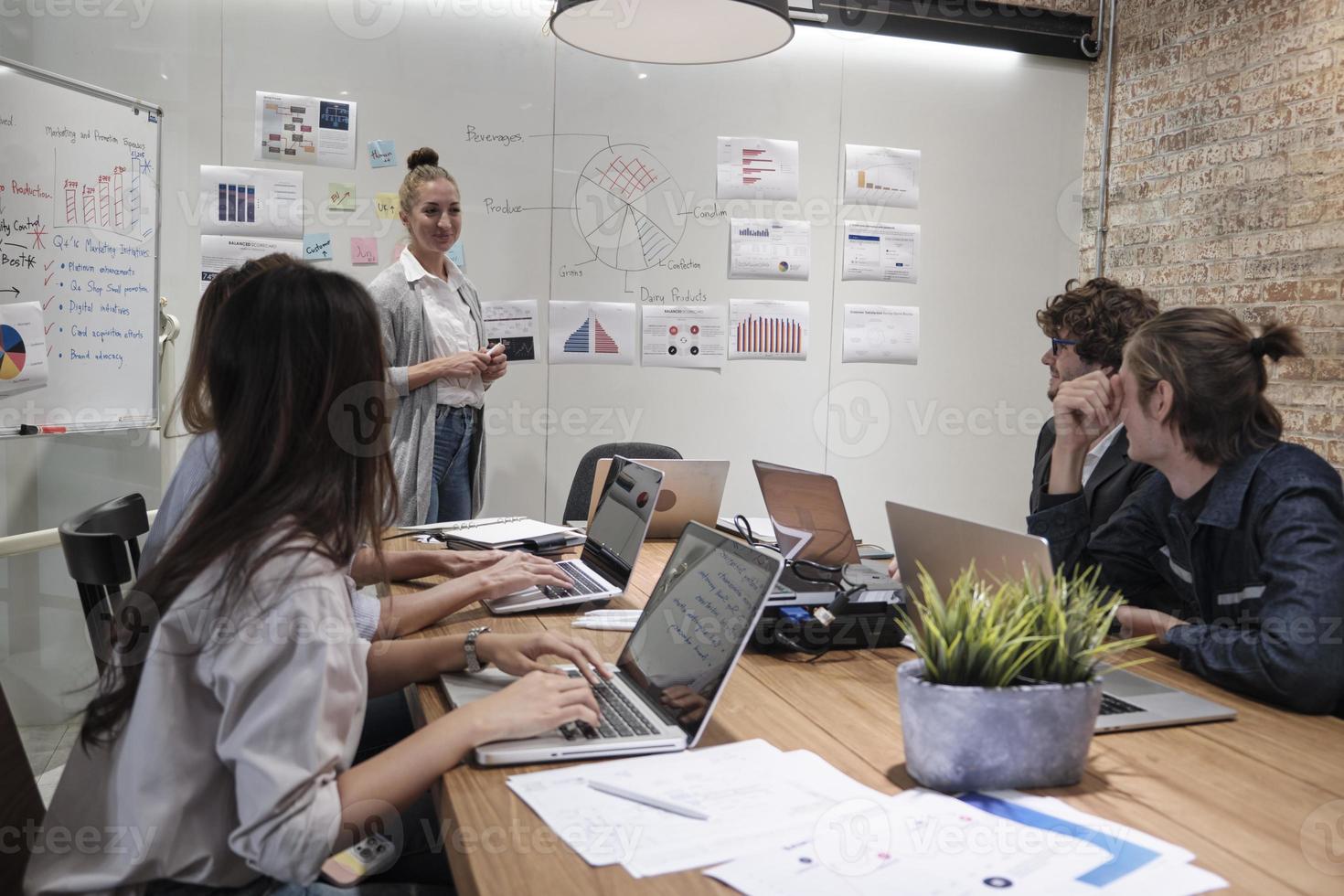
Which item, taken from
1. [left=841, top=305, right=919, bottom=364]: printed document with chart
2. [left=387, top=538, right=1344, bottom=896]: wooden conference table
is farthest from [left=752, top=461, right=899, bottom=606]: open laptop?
[left=841, top=305, right=919, bottom=364]: printed document with chart

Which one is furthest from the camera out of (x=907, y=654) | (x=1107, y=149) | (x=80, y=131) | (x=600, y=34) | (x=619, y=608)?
(x=1107, y=149)

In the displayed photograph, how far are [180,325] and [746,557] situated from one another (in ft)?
10.1

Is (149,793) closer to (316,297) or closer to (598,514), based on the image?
(316,297)

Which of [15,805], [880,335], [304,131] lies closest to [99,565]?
[15,805]

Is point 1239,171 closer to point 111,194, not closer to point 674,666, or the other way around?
point 674,666

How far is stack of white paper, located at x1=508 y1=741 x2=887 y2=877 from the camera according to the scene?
1.01 m

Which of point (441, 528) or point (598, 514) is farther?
point (441, 528)

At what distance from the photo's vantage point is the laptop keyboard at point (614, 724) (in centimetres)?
128

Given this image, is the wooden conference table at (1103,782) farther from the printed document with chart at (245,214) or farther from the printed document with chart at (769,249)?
the printed document with chart at (769,249)

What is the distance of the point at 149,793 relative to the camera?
1080 mm

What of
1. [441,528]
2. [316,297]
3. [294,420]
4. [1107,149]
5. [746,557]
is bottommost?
[441,528]

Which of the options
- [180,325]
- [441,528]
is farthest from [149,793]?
[180,325]

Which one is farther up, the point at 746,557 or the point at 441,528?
the point at 746,557

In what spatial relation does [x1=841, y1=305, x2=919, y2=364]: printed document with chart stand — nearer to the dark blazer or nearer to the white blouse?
the white blouse
